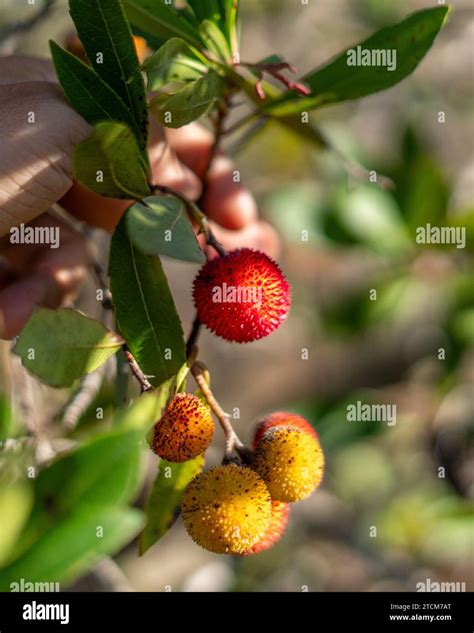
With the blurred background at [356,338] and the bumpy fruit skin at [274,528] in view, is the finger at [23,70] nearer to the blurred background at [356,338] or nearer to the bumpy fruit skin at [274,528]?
the blurred background at [356,338]

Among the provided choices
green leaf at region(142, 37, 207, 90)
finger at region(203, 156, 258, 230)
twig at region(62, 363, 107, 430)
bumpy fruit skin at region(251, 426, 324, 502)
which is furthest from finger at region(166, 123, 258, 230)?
bumpy fruit skin at region(251, 426, 324, 502)

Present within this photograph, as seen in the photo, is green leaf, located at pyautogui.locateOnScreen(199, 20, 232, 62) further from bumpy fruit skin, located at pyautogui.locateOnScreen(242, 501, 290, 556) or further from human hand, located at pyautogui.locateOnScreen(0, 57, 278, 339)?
bumpy fruit skin, located at pyautogui.locateOnScreen(242, 501, 290, 556)

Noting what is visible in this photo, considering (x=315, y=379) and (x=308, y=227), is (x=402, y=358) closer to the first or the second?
(x=315, y=379)

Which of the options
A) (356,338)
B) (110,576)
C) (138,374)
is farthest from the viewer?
(356,338)

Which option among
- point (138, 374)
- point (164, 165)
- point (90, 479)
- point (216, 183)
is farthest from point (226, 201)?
point (90, 479)

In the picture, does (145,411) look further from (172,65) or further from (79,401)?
(79,401)
